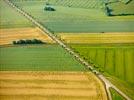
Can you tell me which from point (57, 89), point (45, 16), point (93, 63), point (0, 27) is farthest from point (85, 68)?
point (0, 27)

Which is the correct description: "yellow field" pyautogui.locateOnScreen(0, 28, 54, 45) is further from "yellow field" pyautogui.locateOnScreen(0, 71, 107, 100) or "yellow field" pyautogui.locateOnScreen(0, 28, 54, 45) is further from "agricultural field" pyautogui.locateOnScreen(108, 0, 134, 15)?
"agricultural field" pyautogui.locateOnScreen(108, 0, 134, 15)

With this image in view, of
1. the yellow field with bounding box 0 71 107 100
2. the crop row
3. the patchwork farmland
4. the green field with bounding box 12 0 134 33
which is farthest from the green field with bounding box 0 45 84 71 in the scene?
the green field with bounding box 12 0 134 33

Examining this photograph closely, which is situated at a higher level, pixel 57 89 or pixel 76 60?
pixel 76 60

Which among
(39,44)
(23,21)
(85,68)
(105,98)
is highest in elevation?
(23,21)

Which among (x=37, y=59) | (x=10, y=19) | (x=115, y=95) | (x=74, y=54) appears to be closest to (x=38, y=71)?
(x=37, y=59)

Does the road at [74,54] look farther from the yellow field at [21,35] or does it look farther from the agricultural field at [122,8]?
the agricultural field at [122,8]

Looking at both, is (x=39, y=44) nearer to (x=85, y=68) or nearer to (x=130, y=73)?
(x=85, y=68)

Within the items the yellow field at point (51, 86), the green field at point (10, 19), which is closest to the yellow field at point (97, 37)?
the yellow field at point (51, 86)
